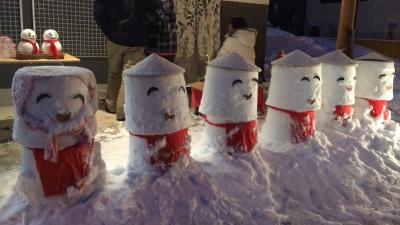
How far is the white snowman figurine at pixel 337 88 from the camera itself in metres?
4.06

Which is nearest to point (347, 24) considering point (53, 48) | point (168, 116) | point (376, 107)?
point (376, 107)

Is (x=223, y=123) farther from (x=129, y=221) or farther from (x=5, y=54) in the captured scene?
(x=5, y=54)

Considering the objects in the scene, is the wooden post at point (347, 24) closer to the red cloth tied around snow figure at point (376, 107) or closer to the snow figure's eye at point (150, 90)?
the red cloth tied around snow figure at point (376, 107)

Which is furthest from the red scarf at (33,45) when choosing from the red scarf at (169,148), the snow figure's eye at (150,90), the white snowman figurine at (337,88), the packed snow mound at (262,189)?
the white snowman figurine at (337,88)

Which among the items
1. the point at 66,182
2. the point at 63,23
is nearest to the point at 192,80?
the point at 63,23

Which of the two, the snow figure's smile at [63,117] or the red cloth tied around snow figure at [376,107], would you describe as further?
the red cloth tied around snow figure at [376,107]

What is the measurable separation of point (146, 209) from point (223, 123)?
109 centimetres

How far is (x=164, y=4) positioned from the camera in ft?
A: 15.5

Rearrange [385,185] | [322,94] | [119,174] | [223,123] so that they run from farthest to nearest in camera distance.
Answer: [322,94]
[385,185]
[223,123]
[119,174]

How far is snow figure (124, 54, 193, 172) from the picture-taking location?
272cm

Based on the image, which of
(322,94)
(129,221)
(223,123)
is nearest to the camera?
(129,221)

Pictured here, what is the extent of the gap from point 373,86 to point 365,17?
12521mm

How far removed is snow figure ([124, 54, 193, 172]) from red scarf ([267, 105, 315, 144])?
49.5 inches

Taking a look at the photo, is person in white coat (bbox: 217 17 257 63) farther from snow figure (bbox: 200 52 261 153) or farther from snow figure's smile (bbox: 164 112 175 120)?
snow figure's smile (bbox: 164 112 175 120)
